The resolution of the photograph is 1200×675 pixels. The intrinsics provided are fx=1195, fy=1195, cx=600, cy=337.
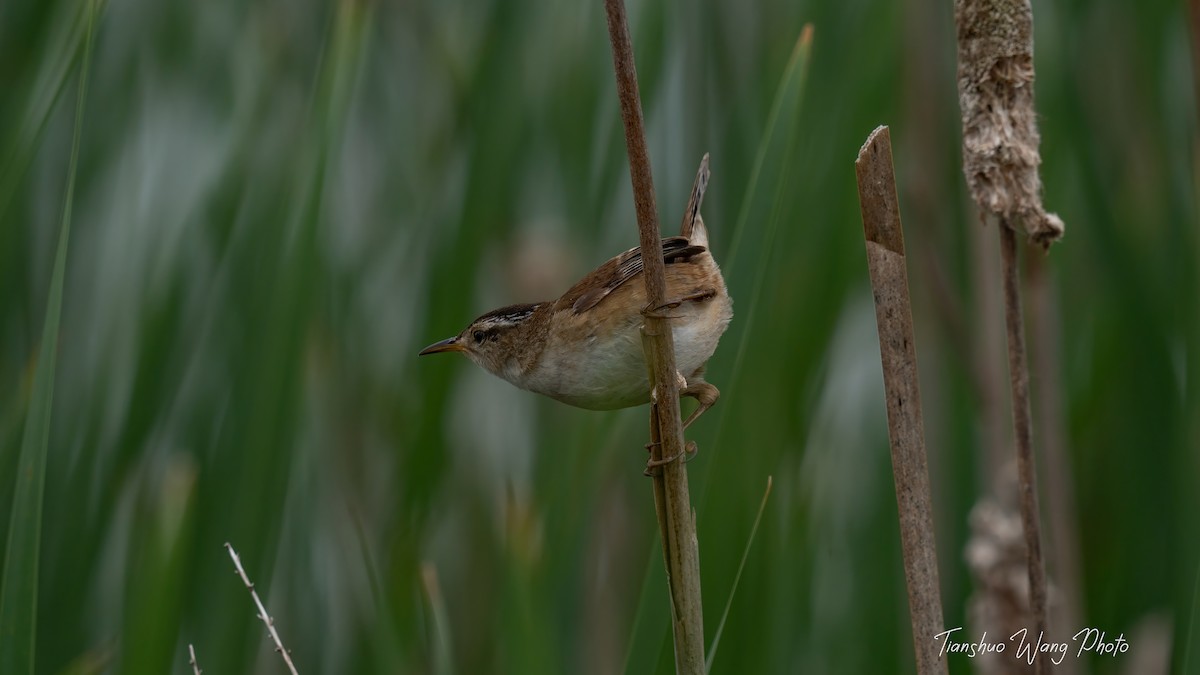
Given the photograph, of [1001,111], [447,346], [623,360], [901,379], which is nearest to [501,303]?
[447,346]

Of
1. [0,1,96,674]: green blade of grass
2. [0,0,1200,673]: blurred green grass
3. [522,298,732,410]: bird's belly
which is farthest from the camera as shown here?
[0,0,1200,673]: blurred green grass

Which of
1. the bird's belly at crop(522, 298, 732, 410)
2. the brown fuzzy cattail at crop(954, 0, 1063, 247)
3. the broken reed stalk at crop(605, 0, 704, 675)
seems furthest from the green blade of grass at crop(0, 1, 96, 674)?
the brown fuzzy cattail at crop(954, 0, 1063, 247)

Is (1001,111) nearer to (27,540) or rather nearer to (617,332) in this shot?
(617,332)

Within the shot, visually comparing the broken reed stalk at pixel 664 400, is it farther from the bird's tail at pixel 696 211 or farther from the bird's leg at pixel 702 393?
the bird's tail at pixel 696 211

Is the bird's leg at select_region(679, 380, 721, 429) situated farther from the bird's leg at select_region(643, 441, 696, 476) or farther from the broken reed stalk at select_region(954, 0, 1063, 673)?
the broken reed stalk at select_region(954, 0, 1063, 673)

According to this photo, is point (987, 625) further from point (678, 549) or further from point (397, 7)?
point (397, 7)

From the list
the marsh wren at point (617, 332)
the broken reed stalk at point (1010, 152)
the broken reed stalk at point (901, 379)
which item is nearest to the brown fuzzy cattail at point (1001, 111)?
the broken reed stalk at point (1010, 152)
